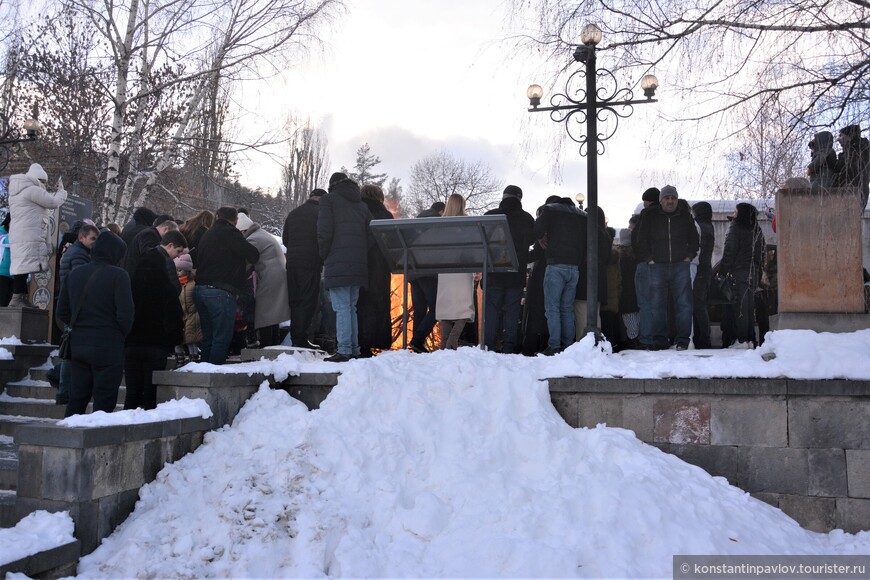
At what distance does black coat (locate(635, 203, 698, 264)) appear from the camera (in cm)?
758

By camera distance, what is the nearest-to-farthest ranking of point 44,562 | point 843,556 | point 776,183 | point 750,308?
point 44,562
point 843,556
point 776,183
point 750,308

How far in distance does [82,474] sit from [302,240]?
3814 mm

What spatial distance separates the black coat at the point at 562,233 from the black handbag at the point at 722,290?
1954 millimetres

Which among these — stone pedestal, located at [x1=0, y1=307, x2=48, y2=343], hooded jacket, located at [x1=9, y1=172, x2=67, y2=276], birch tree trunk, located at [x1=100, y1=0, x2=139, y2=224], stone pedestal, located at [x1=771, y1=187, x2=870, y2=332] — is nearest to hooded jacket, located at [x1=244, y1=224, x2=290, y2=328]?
hooded jacket, located at [x1=9, y1=172, x2=67, y2=276]

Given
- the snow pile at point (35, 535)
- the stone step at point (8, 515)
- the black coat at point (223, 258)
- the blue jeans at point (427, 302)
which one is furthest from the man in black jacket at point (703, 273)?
the stone step at point (8, 515)

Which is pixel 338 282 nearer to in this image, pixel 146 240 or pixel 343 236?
pixel 343 236

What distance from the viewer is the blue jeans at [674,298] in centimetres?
764

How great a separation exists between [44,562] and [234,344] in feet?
15.4

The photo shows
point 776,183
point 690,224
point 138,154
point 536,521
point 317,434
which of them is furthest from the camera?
point 138,154

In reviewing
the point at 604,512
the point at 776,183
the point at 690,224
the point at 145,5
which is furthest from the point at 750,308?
the point at 145,5

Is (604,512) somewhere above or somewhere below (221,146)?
below

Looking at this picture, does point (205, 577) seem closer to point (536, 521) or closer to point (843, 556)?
point (536, 521)

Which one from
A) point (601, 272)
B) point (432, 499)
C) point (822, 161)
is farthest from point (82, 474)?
point (601, 272)

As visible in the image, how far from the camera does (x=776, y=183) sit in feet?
17.5
